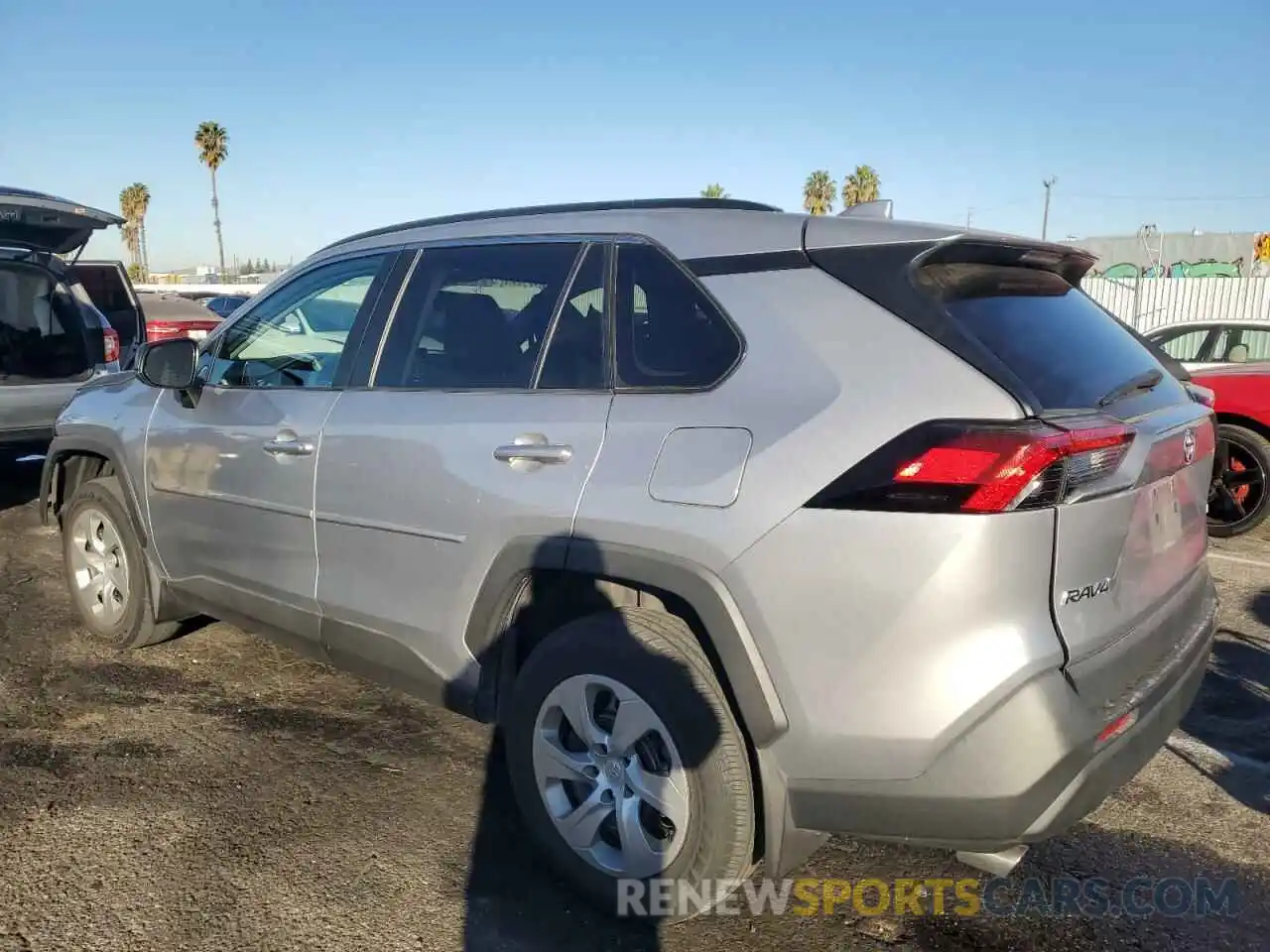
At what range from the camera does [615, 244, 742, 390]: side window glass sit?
2.58m

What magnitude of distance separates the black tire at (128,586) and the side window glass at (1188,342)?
316 inches

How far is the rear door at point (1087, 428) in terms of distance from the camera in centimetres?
220

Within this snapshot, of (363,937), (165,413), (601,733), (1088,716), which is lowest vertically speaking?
(363,937)

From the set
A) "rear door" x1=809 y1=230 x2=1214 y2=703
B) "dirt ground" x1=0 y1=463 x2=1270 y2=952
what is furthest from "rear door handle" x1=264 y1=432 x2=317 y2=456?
"rear door" x1=809 y1=230 x2=1214 y2=703

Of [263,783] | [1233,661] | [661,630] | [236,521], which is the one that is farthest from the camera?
[1233,661]

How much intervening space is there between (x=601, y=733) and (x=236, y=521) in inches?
72.9

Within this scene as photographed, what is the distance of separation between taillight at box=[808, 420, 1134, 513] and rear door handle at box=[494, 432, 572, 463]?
806 millimetres

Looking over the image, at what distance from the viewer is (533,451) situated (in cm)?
278

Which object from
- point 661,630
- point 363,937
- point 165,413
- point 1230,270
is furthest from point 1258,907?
point 1230,270

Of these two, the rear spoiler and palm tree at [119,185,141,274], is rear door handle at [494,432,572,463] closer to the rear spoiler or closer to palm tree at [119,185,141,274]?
the rear spoiler

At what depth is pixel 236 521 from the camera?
3787 mm

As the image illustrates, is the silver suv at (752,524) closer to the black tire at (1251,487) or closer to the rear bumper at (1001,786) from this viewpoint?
the rear bumper at (1001,786)

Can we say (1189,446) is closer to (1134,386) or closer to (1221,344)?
(1134,386)

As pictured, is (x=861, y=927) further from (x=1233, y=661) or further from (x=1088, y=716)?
(x=1233, y=661)
